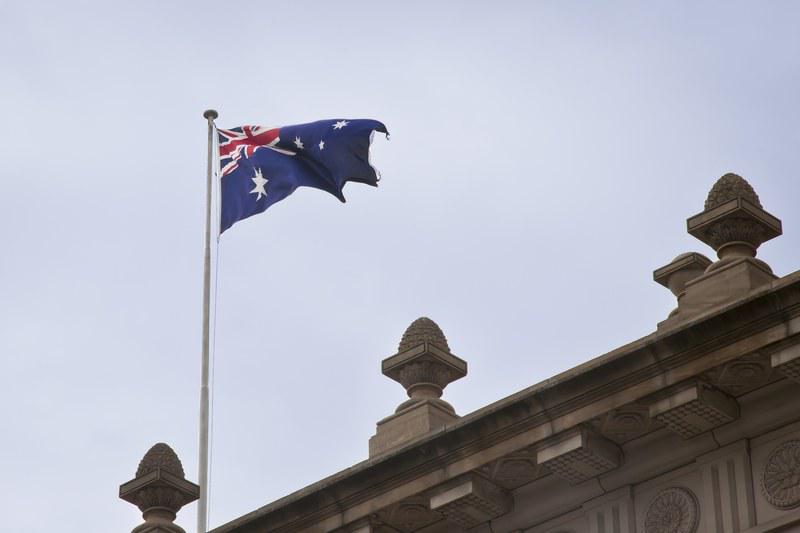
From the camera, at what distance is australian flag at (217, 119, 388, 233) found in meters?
37.9

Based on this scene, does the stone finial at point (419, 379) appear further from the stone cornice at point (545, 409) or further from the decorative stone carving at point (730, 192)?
the decorative stone carving at point (730, 192)

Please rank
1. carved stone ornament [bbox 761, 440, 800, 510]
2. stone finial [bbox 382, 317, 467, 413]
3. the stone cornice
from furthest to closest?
1. stone finial [bbox 382, 317, 467, 413]
2. the stone cornice
3. carved stone ornament [bbox 761, 440, 800, 510]

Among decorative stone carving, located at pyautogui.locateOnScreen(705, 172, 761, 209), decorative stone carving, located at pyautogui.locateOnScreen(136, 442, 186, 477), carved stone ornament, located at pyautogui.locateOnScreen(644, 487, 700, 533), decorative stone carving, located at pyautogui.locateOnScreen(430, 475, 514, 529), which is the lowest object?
carved stone ornament, located at pyautogui.locateOnScreen(644, 487, 700, 533)

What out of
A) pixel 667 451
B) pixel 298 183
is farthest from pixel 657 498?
pixel 298 183

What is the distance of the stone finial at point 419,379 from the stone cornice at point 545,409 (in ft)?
2.63

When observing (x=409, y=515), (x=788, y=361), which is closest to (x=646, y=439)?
(x=788, y=361)

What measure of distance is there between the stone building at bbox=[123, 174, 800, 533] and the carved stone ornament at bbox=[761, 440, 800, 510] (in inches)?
0.5

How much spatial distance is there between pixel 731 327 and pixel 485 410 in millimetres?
2892

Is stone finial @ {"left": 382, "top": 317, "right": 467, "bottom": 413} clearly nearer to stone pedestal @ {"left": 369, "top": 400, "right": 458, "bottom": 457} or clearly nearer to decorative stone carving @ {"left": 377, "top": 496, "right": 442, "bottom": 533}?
stone pedestal @ {"left": 369, "top": 400, "right": 458, "bottom": 457}

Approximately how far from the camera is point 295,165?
Answer: 126ft

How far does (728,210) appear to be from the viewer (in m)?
24.2

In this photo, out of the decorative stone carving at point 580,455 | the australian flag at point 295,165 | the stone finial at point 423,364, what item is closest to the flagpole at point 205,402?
the australian flag at point 295,165

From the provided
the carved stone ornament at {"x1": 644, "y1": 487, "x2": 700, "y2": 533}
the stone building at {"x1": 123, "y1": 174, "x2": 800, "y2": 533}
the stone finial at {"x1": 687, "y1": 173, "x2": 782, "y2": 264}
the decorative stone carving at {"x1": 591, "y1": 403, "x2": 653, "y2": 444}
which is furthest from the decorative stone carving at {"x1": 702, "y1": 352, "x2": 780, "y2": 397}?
the stone finial at {"x1": 687, "y1": 173, "x2": 782, "y2": 264}

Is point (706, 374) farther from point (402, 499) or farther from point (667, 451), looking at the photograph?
point (402, 499)
